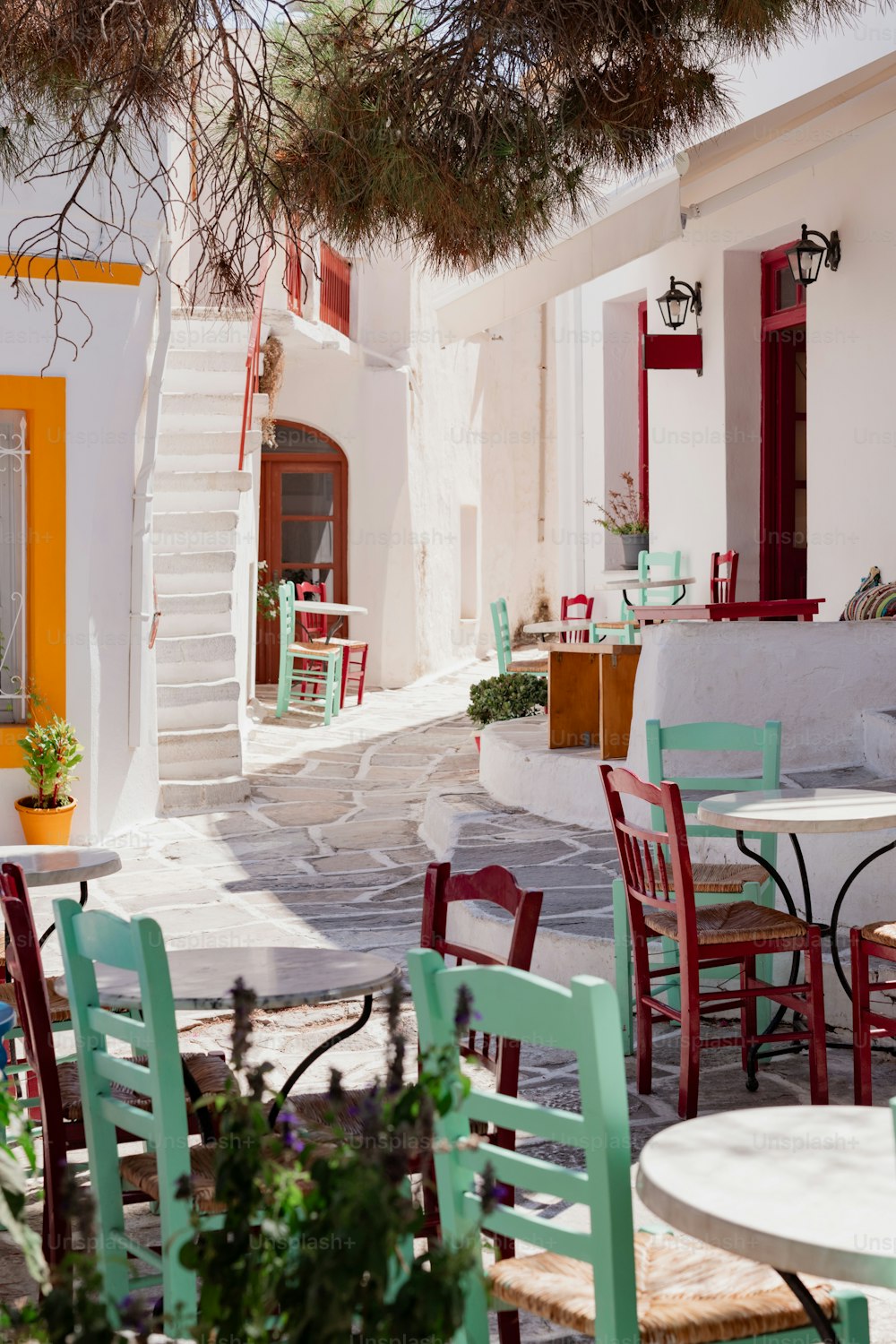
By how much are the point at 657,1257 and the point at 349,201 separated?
9.75 ft

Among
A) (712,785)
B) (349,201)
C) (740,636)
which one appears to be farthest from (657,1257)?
(740,636)

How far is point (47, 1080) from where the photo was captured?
263 cm

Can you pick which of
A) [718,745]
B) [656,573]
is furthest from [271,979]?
[656,573]

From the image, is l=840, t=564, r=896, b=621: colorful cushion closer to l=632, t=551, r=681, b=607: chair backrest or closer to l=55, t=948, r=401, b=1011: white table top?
l=632, t=551, r=681, b=607: chair backrest

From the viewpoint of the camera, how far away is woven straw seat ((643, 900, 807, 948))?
3.80m

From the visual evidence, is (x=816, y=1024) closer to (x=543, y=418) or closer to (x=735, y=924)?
(x=735, y=924)

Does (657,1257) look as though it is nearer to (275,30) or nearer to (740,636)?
(275,30)

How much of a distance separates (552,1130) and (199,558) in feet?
28.7

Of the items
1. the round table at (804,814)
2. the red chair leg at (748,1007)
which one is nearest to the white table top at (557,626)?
the round table at (804,814)

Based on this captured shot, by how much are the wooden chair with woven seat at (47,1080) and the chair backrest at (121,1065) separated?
102 millimetres

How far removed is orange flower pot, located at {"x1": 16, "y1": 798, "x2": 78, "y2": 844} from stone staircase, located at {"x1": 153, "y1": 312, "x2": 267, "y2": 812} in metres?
1.41

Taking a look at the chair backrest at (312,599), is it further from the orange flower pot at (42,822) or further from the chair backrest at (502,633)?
the orange flower pot at (42,822)

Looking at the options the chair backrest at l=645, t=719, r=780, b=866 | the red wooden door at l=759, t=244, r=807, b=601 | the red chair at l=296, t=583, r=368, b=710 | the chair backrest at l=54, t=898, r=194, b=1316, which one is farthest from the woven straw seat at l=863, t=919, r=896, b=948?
the red chair at l=296, t=583, r=368, b=710

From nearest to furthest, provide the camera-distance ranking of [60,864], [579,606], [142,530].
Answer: [60,864] → [142,530] → [579,606]
